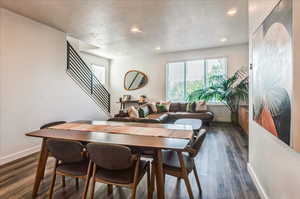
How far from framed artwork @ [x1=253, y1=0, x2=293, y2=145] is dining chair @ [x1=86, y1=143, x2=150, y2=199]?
1.18 m

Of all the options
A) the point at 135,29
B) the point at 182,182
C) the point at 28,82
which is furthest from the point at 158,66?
the point at 182,182

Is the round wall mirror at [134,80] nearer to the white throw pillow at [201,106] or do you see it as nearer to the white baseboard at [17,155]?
the white throw pillow at [201,106]

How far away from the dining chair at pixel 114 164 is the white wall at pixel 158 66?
5.25 metres

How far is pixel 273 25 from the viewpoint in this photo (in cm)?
133

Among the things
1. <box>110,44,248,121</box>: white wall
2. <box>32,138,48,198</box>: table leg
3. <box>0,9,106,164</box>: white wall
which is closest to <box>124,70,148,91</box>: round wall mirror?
<box>110,44,248,121</box>: white wall

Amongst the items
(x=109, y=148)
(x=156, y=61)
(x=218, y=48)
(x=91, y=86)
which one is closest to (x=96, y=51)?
(x=91, y=86)

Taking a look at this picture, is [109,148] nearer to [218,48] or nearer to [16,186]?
[16,186]

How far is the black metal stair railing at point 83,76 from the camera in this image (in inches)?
167

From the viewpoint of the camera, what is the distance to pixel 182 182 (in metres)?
2.14

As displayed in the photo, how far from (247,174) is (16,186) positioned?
3186 mm

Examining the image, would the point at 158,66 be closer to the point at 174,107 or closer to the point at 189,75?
the point at 189,75

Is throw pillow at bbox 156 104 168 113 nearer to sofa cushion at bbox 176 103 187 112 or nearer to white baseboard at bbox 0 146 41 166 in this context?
sofa cushion at bbox 176 103 187 112

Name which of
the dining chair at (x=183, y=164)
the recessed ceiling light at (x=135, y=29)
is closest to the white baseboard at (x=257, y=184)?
the dining chair at (x=183, y=164)

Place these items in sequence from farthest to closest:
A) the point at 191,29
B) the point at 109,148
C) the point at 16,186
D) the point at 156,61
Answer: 1. the point at 156,61
2. the point at 191,29
3. the point at 16,186
4. the point at 109,148
